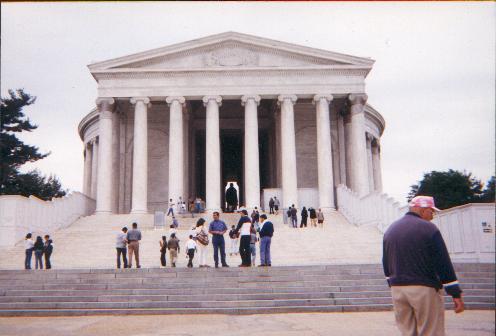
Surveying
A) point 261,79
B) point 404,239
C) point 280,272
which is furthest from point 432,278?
point 261,79

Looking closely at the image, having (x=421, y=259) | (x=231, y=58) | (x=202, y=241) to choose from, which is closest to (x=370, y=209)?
(x=231, y=58)

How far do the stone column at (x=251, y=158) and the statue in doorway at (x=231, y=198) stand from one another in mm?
8653

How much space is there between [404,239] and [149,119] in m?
47.4

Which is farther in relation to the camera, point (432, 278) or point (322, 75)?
point (322, 75)

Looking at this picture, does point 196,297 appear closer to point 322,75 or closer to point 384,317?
point 384,317

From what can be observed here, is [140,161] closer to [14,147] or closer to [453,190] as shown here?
[14,147]

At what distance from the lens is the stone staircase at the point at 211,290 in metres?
15.6

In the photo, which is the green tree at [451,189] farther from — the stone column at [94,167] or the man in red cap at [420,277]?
the man in red cap at [420,277]

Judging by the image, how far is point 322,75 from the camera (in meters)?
47.5

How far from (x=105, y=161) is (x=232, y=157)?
64.3 feet

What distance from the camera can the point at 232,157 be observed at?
63062 mm

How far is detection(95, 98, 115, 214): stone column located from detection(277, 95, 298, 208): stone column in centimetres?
1416

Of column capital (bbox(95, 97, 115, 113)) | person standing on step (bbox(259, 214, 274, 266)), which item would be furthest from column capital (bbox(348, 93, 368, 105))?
person standing on step (bbox(259, 214, 274, 266))

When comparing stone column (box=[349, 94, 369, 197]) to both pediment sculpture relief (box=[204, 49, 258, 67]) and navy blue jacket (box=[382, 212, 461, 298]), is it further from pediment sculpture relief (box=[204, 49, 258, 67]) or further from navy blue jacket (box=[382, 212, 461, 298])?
navy blue jacket (box=[382, 212, 461, 298])
